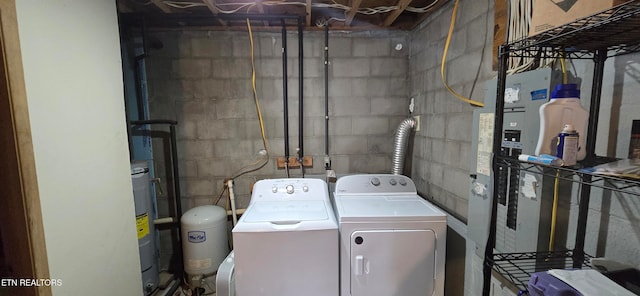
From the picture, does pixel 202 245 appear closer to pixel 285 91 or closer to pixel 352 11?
pixel 285 91

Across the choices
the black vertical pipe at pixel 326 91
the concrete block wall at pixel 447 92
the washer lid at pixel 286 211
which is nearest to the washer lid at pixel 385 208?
the washer lid at pixel 286 211

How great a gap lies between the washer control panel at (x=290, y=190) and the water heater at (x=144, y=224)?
2.91ft

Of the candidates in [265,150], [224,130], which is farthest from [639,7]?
[224,130]

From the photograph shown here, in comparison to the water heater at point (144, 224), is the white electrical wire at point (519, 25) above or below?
above

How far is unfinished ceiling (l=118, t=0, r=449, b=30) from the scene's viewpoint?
1986 millimetres

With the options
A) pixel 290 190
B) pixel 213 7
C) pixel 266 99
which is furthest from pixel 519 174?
pixel 213 7

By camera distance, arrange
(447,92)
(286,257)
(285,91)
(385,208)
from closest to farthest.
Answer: (286,257) < (385,208) < (447,92) < (285,91)

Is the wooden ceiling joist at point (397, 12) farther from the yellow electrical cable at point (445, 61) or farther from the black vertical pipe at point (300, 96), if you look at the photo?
the black vertical pipe at point (300, 96)

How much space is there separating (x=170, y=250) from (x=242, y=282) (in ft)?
4.93

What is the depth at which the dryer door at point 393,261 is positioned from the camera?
1.46m

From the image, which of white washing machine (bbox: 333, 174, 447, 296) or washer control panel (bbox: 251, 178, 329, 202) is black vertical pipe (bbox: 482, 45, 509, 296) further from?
washer control panel (bbox: 251, 178, 329, 202)

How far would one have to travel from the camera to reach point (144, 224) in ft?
6.75

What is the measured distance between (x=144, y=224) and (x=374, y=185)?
1.86 metres

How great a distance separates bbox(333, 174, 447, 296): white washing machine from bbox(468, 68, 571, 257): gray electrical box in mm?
282
